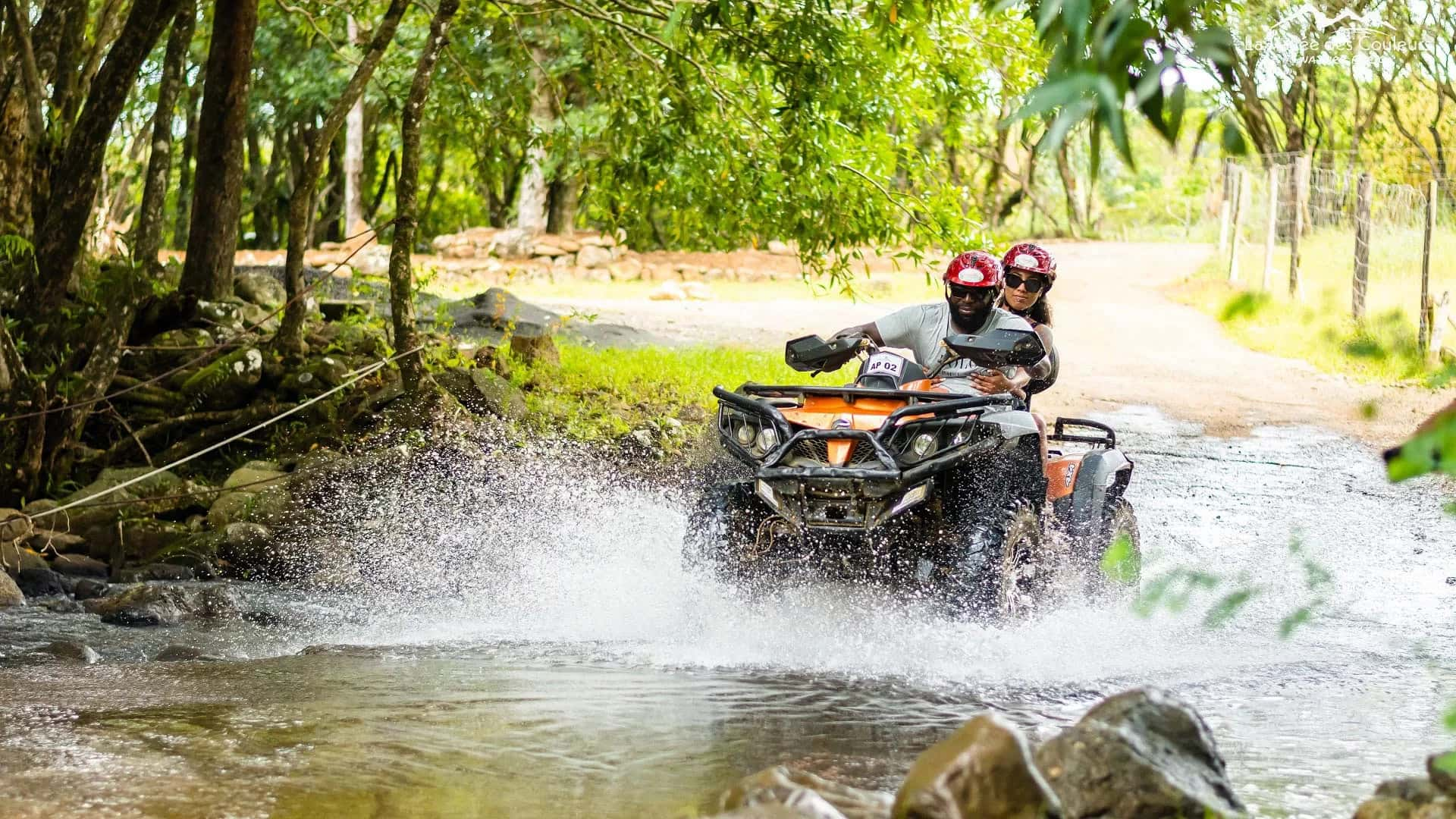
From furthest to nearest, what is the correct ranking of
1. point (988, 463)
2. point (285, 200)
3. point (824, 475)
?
1. point (285, 200)
2. point (988, 463)
3. point (824, 475)

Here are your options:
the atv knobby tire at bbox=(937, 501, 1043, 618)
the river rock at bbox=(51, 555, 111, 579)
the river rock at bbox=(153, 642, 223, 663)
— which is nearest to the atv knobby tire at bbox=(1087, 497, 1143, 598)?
the atv knobby tire at bbox=(937, 501, 1043, 618)

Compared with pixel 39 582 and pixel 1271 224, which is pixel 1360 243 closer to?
pixel 1271 224

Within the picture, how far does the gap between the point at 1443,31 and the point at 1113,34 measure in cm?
2694

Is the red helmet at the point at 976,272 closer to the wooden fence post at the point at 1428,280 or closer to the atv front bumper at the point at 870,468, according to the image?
the atv front bumper at the point at 870,468

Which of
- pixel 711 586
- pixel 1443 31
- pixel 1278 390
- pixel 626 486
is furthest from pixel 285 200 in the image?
pixel 711 586

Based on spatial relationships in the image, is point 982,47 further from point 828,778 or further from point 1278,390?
point 828,778

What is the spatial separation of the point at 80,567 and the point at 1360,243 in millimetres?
14538

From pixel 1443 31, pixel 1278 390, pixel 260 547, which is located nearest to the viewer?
pixel 260 547

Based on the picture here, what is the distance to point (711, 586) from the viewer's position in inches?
→ 276

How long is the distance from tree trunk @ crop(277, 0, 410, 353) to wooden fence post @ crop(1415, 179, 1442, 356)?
33.8 feet

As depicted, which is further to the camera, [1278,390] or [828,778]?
[1278,390]

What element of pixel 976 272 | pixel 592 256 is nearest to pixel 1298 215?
pixel 592 256

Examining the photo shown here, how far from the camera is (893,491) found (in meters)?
6.43

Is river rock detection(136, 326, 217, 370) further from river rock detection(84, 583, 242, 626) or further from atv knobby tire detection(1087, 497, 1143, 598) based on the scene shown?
atv knobby tire detection(1087, 497, 1143, 598)
